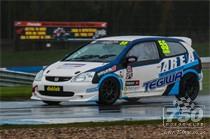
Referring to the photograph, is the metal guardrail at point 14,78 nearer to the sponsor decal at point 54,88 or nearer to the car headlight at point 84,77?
the sponsor decal at point 54,88

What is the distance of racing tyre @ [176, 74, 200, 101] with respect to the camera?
56.7ft

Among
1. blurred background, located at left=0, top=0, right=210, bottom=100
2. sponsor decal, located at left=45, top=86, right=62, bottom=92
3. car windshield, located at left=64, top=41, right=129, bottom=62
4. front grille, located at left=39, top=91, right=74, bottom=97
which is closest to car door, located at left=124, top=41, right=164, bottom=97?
car windshield, located at left=64, top=41, right=129, bottom=62

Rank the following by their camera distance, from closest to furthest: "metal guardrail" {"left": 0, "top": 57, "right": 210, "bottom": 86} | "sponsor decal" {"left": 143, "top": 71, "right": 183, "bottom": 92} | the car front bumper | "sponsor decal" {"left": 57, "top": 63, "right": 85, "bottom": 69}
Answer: the car front bumper, "sponsor decal" {"left": 57, "top": 63, "right": 85, "bottom": 69}, "sponsor decal" {"left": 143, "top": 71, "right": 183, "bottom": 92}, "metal guardrail" {"left": 0, "top": 57, "right": 210, "bottom": 86}

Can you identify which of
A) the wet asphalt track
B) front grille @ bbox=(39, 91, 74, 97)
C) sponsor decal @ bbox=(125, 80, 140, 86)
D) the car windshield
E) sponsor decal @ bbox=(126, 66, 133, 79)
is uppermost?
the car windshield

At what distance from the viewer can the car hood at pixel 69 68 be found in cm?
1548

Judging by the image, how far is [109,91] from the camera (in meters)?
15.7

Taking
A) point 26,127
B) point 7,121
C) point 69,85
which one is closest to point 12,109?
point 69,85

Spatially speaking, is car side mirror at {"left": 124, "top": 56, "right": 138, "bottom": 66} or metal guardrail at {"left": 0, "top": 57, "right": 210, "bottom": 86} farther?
metal guardrail at {"left": 0, "top": 57, "right": 210, "bottom": 86}

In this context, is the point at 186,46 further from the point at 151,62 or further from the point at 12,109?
the point at 12,109

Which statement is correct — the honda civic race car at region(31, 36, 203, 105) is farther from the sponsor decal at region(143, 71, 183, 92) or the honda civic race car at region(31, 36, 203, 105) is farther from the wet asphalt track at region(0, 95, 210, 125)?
the wet asphalt track at region(0, 95, 210, 125)

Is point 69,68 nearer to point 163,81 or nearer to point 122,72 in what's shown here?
point 122,72

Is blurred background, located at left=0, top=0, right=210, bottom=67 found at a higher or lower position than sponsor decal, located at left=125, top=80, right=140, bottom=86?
higher

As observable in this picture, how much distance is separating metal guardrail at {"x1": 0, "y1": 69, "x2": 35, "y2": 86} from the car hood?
7504 mm

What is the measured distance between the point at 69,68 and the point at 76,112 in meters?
1.73
